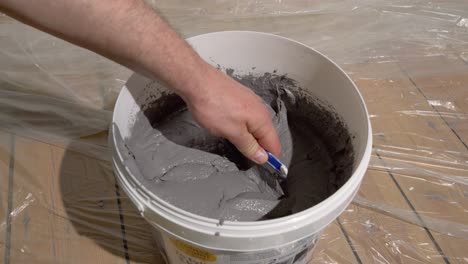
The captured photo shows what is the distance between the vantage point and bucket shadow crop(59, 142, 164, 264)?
2.77ft

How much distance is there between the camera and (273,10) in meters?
1.24

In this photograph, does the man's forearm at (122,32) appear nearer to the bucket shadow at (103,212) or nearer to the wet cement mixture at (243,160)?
the wet cement mixture at (243,160)

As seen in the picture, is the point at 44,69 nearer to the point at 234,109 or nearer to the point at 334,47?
the point at 234,109

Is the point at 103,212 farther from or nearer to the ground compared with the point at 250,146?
nearer to the ground

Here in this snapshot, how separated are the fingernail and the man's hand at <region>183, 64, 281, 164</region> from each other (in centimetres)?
2

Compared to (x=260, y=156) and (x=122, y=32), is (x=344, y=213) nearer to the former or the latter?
(x=260, y=156)

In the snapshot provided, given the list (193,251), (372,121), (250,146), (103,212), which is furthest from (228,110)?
(372,121)

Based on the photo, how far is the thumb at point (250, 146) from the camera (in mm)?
619

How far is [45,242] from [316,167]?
1.98 ft

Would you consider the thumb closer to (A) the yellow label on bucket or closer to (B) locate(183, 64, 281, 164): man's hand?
(B) locate(183, 64, 281, 164): man's hand

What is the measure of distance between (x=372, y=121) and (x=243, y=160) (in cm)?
47

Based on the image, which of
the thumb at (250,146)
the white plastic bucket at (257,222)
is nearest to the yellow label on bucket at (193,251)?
the white plastic bucket at (257,222)

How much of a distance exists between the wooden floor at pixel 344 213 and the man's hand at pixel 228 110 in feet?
1.26

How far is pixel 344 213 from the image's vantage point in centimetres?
92
